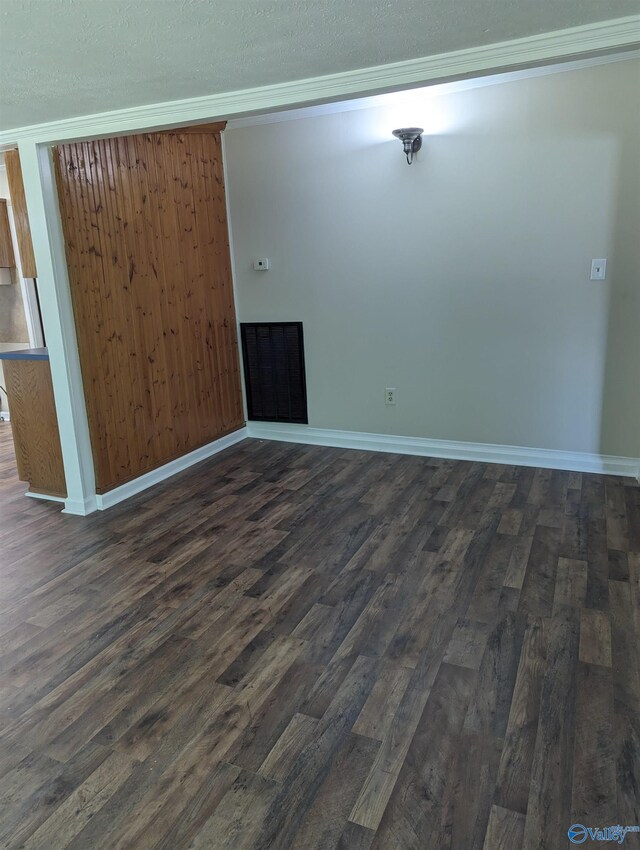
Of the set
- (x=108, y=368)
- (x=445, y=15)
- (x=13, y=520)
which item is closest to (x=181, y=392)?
(x=108, y=368)

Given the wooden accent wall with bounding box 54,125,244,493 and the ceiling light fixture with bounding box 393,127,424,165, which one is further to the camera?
the ceiling light fixture with bounding box 393,127,424,165

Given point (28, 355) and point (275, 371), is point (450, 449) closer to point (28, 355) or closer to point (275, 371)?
point (275, 371)

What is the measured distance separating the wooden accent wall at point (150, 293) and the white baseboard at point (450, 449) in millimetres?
481

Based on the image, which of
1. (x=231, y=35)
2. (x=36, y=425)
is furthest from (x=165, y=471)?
(x=231, y=35)

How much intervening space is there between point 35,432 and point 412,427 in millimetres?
2513

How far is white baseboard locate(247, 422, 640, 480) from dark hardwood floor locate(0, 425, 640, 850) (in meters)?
0.28

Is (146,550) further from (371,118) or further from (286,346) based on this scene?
(371,118)

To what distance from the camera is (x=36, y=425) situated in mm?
3645

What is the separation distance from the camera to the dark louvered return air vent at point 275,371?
4.64 meters

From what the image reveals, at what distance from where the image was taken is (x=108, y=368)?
3570 millimetres
